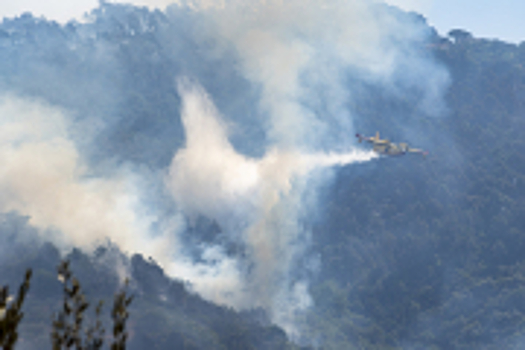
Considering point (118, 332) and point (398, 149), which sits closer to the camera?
point (118, 332)

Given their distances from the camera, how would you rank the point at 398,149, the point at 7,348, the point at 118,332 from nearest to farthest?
the point at 7,348 → the point at 118,332 → the point at 398,149

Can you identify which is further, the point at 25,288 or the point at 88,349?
the point at 88,349

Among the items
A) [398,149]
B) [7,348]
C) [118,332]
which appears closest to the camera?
[7,348]

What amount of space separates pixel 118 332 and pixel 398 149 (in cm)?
16521

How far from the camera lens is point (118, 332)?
40438 mm

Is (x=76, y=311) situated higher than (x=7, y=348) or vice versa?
(x=76, y=311)

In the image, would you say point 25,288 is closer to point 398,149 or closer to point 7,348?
point 7,348

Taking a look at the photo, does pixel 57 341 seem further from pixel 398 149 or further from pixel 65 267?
pixel 398 149

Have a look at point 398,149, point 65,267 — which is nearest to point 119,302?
point 65,267

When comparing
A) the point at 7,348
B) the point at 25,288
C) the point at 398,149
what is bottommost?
the point at 7,348

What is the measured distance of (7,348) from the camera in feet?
124

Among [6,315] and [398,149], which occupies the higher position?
[398,149]

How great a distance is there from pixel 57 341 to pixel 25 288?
4852 mm

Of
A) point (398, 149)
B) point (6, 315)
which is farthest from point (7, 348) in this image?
point (398, 149)
